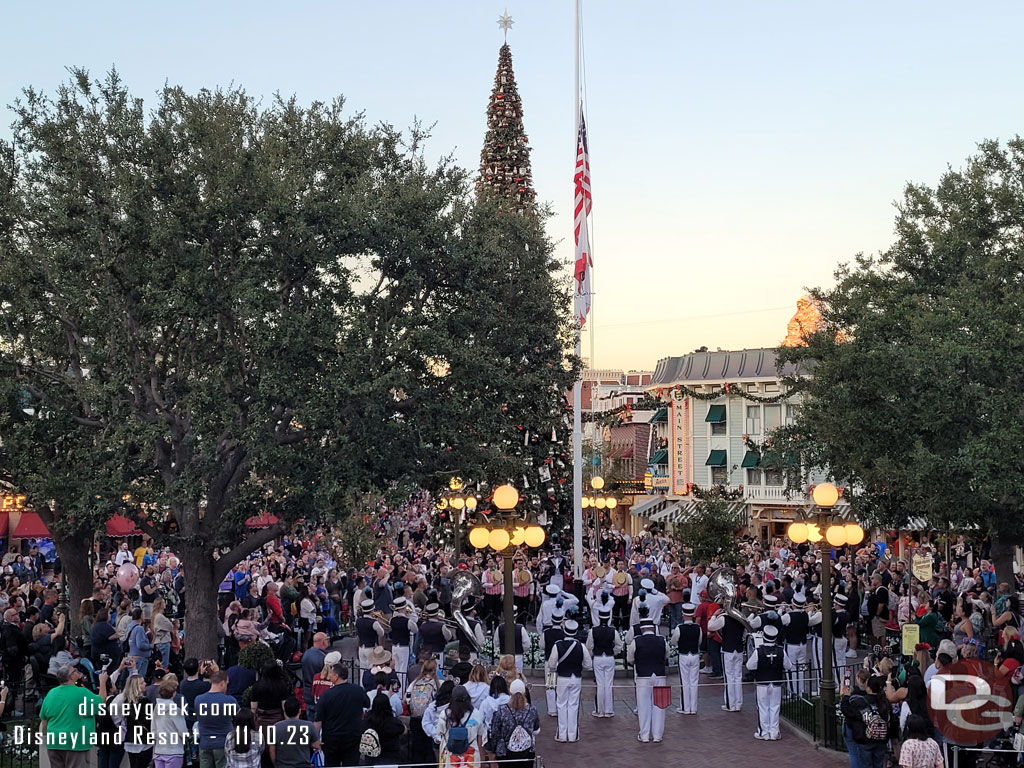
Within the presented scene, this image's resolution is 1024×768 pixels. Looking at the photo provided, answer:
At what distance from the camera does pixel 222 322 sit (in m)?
19.6

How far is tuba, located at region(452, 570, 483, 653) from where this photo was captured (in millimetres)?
18933

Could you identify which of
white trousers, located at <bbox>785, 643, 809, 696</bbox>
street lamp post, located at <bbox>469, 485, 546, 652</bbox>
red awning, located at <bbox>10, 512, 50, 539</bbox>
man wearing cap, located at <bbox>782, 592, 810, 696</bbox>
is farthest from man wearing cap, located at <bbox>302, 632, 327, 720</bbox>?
red awning, located at <bbox>10, 512, 50, 539</bbox>

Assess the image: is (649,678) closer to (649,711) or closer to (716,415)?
(649,711)

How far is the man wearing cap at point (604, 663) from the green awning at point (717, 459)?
43.8m

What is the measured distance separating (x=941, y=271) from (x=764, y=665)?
15.7 metres

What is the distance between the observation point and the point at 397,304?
802 inches

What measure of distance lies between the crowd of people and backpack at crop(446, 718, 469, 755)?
16mm

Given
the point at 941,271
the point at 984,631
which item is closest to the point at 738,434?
the point at 941,271

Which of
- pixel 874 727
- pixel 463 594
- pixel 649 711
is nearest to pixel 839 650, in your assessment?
pixel 649 711

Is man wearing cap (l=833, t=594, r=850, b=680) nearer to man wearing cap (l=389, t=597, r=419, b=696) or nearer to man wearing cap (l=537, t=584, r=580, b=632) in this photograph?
man wearing cap (l=537, t=584, r=580, b=632)

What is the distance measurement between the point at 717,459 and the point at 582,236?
35.9m

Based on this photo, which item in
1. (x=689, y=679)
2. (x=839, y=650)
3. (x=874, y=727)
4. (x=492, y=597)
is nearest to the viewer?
(x=874, y=727)

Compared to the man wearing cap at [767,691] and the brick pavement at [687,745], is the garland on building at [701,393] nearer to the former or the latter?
the brick pavement at [687,745]

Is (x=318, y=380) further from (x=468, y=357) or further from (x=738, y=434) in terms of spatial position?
(x=738, y=434)
